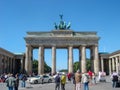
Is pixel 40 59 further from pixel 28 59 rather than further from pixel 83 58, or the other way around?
pixel 83 58

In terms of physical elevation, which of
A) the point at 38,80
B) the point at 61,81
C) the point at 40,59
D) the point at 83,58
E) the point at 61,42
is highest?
the point at 61,42

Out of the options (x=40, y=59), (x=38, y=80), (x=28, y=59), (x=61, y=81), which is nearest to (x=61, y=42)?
(x=40, y=59)

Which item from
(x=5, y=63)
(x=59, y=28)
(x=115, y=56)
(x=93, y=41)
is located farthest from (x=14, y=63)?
(x=115, y=56)

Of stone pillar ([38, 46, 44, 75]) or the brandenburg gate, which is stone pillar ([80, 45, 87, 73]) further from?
stone pillar ([38, 46, 44, 75])

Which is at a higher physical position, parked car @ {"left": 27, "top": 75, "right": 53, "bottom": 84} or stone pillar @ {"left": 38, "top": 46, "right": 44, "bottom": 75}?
stone pillar @ {"left": 38, "top": 46, "right": 44, "bottom": 75}

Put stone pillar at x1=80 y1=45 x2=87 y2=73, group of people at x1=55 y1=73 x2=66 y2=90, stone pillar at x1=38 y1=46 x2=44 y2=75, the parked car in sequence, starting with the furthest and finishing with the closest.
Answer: stone pillar at x1=80 y1=45 x2=87 y2=73 → stone pillar at x1=38 y1=46 x2=44 y2=75 → the parked car → group of people at x1=55 y1=73 x2=66 y2=90

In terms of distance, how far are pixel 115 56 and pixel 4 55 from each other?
1364 inches

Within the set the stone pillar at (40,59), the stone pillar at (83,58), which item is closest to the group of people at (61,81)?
the stone pillar at (40,59)

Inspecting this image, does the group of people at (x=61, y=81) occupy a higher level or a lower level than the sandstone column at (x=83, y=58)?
lower

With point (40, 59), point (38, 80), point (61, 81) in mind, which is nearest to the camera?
point (61, 81)

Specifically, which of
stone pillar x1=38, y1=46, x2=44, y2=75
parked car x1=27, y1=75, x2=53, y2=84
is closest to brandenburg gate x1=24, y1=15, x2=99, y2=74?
stone pillar x1=38, y1=46, x2=44, y2=75

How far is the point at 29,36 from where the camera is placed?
85125 mm

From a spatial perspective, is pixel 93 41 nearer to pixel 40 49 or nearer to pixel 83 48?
pixel 83 48

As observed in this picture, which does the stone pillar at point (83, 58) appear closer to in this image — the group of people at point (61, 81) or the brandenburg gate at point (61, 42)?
the brandenburg gate at point (61, 42)
